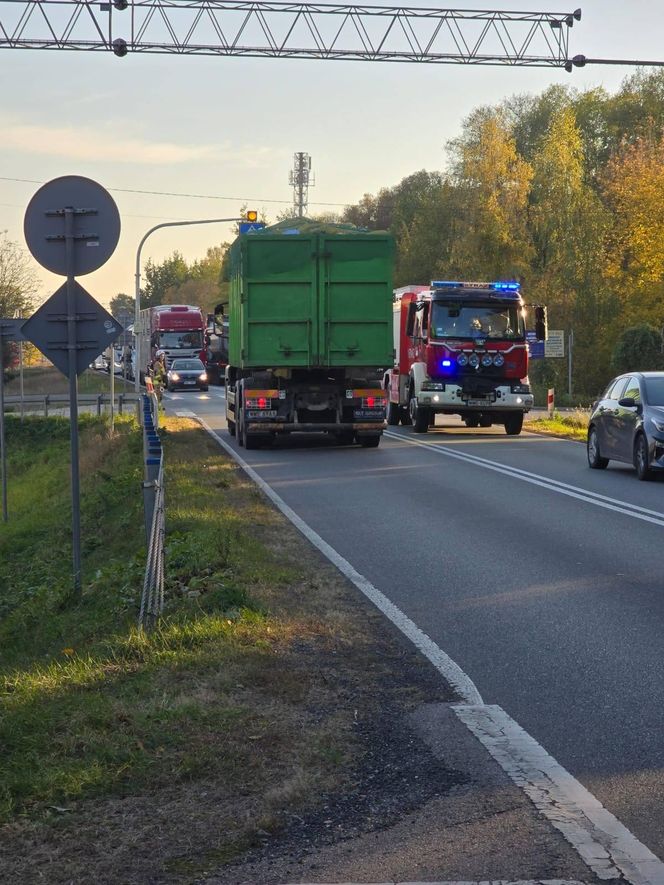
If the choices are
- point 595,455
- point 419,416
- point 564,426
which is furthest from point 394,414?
point 595,455

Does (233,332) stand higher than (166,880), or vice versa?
(233,332)

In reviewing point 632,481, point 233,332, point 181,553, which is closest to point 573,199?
point 233,332

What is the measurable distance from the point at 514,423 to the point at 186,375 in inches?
1399

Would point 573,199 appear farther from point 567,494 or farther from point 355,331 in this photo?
point 567,494

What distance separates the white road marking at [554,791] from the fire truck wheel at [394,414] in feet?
83.2

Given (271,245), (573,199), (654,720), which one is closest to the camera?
(654,720)

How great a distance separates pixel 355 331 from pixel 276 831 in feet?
63.2

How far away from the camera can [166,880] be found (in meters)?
4.27

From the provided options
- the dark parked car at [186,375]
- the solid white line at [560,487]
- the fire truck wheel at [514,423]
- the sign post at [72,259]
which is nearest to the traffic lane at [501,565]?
the solid white line at [560,487]

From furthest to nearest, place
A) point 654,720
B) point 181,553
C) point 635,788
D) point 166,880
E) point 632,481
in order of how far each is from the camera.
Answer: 1. point 632,481
2. point 181,553
3. point 654,720
4. point 635,788
5. point 166,880

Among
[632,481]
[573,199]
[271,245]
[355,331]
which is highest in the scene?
[573,199]

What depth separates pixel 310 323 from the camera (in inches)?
926

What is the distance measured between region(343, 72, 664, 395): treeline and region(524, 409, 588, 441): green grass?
15.0 m

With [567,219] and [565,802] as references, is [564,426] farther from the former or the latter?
[567,219]
